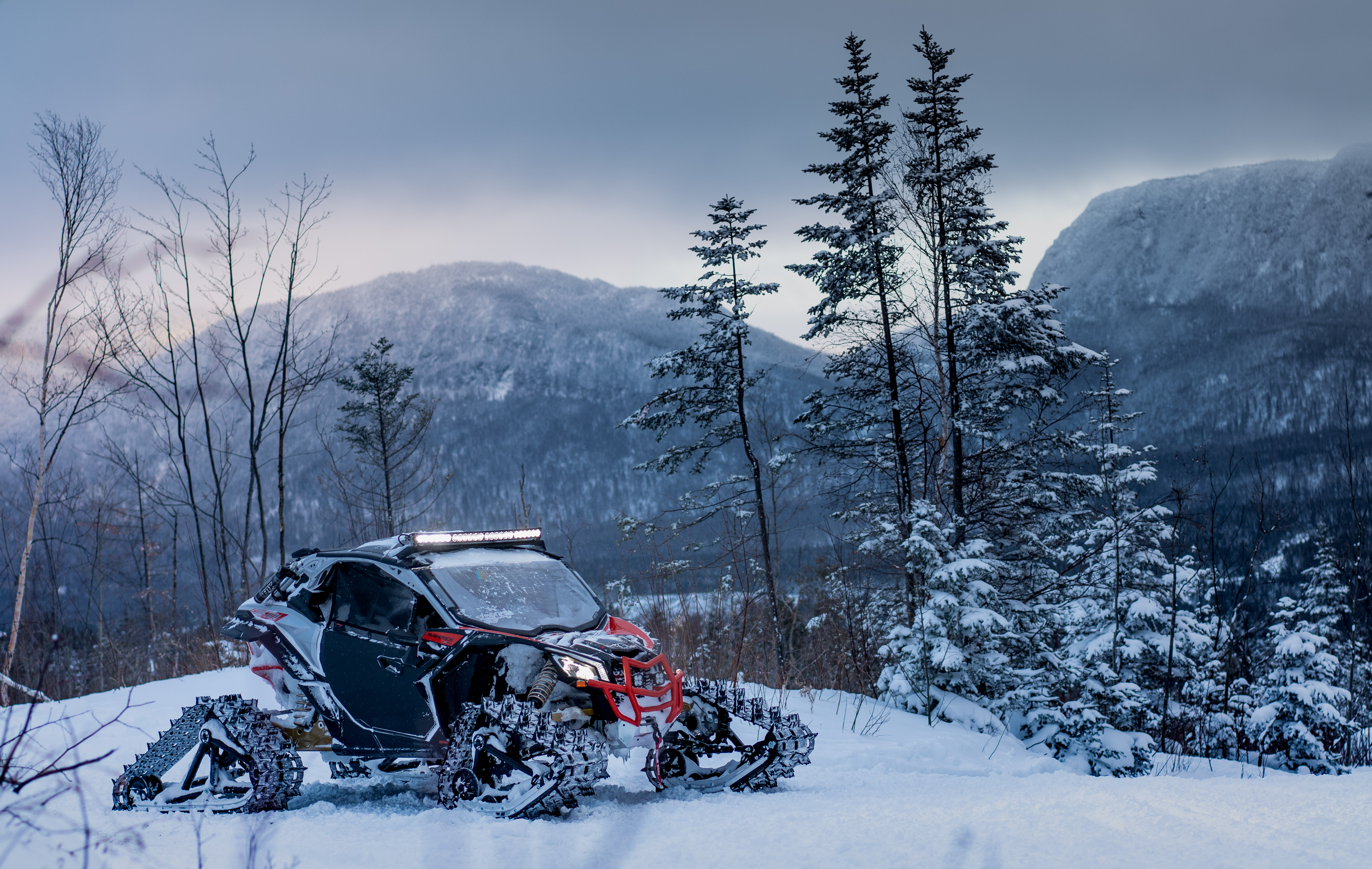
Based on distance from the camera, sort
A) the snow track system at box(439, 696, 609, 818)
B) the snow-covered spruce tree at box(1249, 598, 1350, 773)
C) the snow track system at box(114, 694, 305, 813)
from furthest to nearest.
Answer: the snow-covered spruce tree at box(1249, 598, 1350, 773)
the snow track system at box(114, 694, 305, 813)
the snow track system at box(439, 696, 609, 818)

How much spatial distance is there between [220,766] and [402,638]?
5.75 feet

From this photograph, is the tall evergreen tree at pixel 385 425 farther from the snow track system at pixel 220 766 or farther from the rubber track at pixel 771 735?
the rubber track at pixel 771 735

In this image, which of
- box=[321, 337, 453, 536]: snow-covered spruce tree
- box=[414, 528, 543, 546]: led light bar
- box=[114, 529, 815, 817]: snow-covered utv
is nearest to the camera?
box=[114, 529, 815, 817]: snow-covered utv

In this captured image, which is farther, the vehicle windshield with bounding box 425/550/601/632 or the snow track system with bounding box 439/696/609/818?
the vehicle windshield with bounding box 425/550/601/632

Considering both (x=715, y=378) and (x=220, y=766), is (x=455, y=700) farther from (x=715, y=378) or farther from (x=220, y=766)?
(x=715, y=378)

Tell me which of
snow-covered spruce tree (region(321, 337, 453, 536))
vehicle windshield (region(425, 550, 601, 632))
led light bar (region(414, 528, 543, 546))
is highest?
snow-covered spruce tree (region(321, 337, 453, 536))

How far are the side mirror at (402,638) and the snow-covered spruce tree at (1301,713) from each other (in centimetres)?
1586

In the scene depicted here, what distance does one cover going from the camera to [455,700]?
5.90 m

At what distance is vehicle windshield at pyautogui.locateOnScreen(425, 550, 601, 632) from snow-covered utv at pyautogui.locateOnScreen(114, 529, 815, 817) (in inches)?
0.5

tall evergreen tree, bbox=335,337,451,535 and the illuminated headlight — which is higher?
tall evergreen tree, bbox=335,337,451,535

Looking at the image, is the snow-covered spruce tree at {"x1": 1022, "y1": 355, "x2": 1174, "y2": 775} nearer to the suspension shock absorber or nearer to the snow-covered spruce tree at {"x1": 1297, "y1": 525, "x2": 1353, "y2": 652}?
the snow-covered spruce tree at {"x1": 1297, "y1": 525, "x2": 1353, "y2": 652}

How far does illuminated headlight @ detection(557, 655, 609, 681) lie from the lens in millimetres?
5586

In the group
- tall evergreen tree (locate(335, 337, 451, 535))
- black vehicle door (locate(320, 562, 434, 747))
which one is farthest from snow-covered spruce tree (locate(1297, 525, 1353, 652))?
black vehicle door (locate(320, 562, 434, 747))

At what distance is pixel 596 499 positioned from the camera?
624 feet
